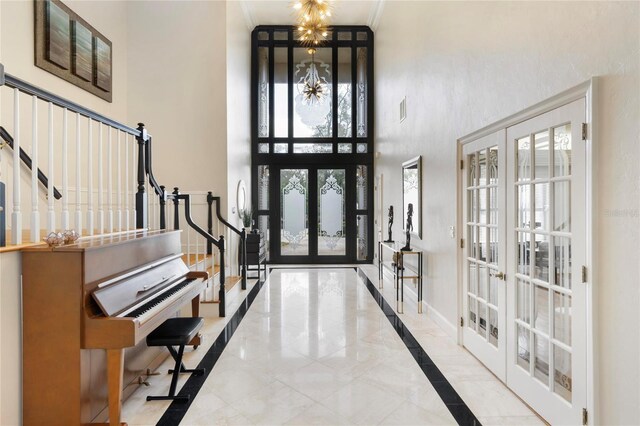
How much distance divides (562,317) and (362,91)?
7.67 m

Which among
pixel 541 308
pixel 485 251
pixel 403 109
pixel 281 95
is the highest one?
pixel 281 95

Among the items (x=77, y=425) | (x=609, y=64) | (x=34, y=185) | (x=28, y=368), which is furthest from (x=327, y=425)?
(x=609, y=64)

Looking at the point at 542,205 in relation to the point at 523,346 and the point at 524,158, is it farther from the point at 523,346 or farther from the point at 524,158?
the point at 523,346

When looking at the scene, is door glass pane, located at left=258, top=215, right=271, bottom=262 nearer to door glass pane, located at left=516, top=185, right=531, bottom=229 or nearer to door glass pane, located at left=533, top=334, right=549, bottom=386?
door glass pane, located at left=516, top=185, right=531, bottom=229

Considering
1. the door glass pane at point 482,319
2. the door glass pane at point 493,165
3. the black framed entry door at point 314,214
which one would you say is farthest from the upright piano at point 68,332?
the black framed entry door at point 314,214

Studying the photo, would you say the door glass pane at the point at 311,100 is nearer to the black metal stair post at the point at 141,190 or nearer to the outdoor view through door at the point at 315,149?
the outdoor view through door at the point at 315,149

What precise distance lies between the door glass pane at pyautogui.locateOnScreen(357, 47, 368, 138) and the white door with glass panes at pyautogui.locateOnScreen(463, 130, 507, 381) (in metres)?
5.55

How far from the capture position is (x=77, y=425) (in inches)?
78.2

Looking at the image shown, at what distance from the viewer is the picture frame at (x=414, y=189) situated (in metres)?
5.02

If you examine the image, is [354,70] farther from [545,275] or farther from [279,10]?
[545,275]

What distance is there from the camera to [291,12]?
26.8 feet

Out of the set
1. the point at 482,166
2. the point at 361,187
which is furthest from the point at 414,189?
the point at 361,187

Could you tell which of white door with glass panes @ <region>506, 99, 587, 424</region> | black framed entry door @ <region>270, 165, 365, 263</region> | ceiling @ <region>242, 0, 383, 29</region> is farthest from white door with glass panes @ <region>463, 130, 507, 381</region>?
ceiling @ <region>242, 0, 383, 29</region>

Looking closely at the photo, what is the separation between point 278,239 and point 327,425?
667 cm
